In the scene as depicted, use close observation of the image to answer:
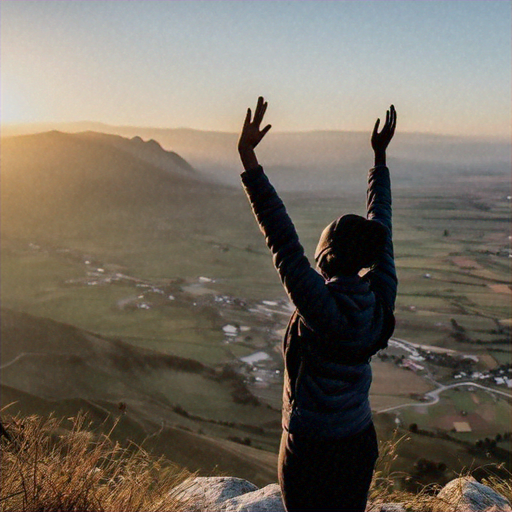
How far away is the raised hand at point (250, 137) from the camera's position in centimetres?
178

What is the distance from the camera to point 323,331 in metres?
1.80

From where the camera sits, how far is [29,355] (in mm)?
36906

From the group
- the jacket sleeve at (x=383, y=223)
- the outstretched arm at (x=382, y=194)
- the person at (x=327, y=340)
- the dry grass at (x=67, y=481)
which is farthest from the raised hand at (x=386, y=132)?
the dry grass at (x=67, y=481)

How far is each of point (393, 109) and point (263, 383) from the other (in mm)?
38687

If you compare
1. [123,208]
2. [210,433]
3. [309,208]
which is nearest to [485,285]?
[210,433]

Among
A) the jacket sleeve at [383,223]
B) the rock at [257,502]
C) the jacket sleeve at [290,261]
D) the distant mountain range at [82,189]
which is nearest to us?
the jacket sleeve at [290,261]

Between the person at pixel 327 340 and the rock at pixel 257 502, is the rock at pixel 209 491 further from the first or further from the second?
the person at pixel 327 340

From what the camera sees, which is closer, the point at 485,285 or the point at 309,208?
the point at 485,285

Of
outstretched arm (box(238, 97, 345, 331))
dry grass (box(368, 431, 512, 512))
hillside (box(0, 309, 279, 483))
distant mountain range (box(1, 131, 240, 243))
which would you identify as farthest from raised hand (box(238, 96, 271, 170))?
distant mountain range (box(1, 131, 240, 243))

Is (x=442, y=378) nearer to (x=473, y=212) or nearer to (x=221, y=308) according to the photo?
(x=221, y=308)

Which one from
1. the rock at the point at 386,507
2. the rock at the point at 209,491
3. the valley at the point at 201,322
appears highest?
the rock at the point at 386,507

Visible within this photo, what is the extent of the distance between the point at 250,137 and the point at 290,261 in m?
0.46

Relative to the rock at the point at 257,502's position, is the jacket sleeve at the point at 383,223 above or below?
above

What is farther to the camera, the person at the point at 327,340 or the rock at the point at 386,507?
the rock at the point at 386,507
